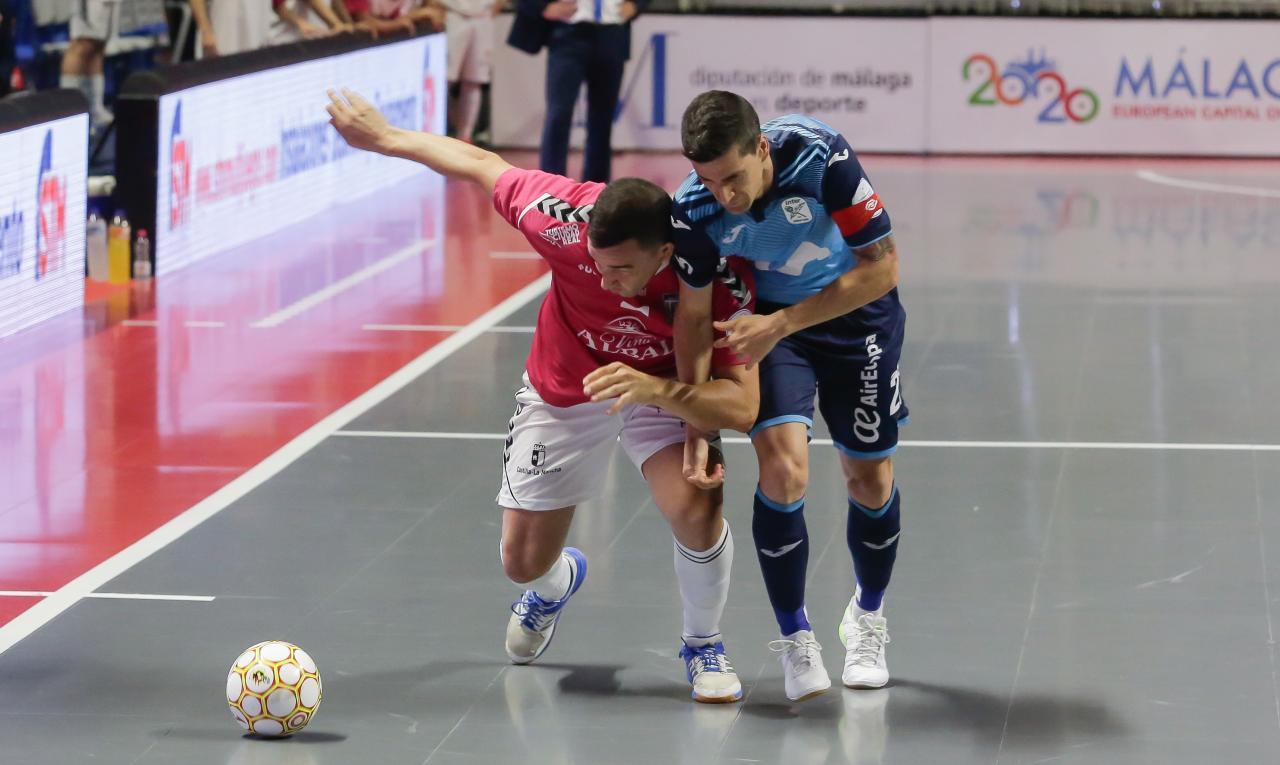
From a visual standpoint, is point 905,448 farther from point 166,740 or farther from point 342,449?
point 166,740

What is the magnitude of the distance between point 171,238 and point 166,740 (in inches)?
324

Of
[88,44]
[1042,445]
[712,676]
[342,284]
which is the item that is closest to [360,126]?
[712,676]

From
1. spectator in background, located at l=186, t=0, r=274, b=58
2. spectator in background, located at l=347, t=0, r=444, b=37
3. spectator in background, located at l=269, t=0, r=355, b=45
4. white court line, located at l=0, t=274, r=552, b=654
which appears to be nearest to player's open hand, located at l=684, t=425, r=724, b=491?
white court line, located at l=0, t=274, r=552, b=654

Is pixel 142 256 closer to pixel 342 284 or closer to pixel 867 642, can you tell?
pixel 342 284

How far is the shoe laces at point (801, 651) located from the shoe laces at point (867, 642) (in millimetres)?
147

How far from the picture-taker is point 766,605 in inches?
250

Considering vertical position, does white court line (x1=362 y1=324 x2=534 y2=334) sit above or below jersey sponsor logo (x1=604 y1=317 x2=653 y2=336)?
below

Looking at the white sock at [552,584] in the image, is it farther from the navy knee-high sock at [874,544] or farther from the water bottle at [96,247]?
the water bottle at [96,247]

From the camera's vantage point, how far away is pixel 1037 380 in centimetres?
985

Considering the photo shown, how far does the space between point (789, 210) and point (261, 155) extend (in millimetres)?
9623

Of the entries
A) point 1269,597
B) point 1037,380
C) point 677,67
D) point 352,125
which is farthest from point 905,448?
point 677,67

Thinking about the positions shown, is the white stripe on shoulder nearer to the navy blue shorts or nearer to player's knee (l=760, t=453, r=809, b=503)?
the navy blue shorts

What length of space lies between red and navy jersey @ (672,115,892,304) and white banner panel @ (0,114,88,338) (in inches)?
256

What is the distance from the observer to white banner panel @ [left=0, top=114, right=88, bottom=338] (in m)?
10.8
